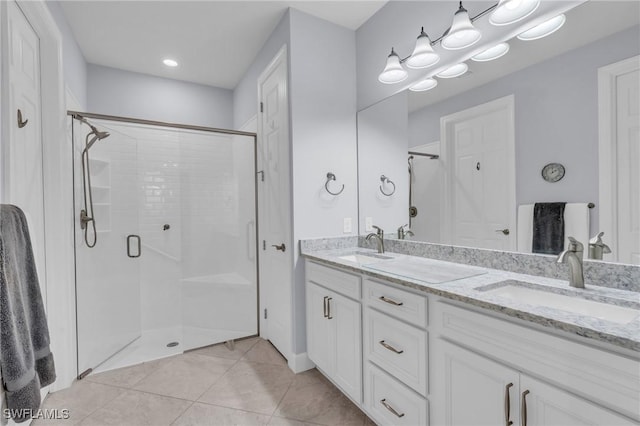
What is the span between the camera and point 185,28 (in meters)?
2.54

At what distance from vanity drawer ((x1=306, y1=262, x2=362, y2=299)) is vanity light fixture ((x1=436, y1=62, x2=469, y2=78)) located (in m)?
1.29

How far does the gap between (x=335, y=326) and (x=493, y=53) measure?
1.75m

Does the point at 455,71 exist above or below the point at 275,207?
above

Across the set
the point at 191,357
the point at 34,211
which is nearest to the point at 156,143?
the point at 34,211

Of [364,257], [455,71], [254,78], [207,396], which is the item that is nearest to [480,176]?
[455,71]

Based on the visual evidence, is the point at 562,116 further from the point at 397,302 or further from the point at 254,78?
the point at 254,78

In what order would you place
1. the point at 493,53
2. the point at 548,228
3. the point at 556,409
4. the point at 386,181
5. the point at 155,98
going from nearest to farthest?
1. the point at 556,409
2. the point at 548,228
3. the point at 493,53
4. the point at 386,181
5. the point at 155,98

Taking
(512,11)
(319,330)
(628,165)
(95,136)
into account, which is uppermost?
(512,11)

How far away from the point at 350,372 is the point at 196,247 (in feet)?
6.56

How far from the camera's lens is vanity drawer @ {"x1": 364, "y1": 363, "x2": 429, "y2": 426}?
133 cm

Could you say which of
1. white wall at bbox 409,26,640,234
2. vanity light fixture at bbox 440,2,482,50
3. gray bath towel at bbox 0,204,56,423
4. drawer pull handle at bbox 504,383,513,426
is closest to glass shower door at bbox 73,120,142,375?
gray bath towel at bbox 0,204,56,423

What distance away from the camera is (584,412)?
83 centimetres

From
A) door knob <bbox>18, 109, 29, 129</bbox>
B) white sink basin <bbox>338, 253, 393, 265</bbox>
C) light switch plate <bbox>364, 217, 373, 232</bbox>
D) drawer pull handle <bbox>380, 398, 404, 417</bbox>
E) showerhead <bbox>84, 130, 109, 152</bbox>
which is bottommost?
drawer pull handle <bbox>380, 398, 404, 417</bbox>

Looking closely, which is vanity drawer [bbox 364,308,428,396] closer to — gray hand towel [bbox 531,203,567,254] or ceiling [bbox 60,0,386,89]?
gray hand towel [bbox 531,203,567,254]
